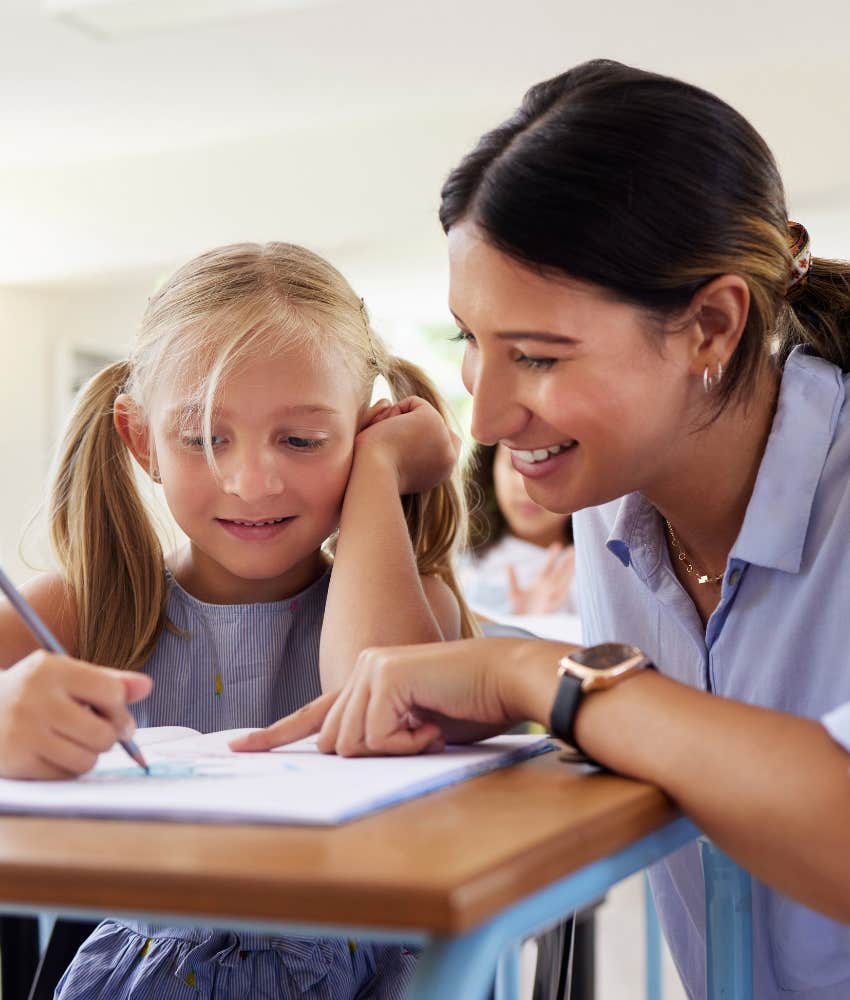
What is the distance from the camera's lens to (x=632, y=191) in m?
0.98

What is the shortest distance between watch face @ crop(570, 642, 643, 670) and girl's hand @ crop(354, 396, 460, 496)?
0.50 metres

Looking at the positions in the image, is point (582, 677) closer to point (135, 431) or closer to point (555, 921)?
point (555, 921)

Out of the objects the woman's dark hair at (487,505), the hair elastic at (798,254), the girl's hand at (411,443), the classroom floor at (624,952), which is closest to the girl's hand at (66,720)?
the girl's hand at (411,443)

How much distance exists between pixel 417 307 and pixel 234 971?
8.59 meters

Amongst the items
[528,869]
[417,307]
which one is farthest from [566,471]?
[417,307]

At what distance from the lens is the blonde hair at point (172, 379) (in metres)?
1.26

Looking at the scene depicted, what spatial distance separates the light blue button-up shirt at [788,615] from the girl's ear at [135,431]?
0.53 metres

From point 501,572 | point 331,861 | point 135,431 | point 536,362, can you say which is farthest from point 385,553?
point 501,572

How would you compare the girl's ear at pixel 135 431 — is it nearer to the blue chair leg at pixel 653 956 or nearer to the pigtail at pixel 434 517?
the pigtail at pixel 434 517

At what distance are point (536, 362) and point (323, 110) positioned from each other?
17.8ft

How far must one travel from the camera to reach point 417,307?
938 centimetres

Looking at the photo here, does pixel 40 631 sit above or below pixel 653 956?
above

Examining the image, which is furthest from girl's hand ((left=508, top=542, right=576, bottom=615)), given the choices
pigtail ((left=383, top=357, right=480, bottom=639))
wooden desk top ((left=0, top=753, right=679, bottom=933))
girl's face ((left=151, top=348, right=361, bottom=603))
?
wooden desk top ((left=0, top=753, right=679, bottom=933))

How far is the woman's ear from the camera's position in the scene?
3.32 feet
